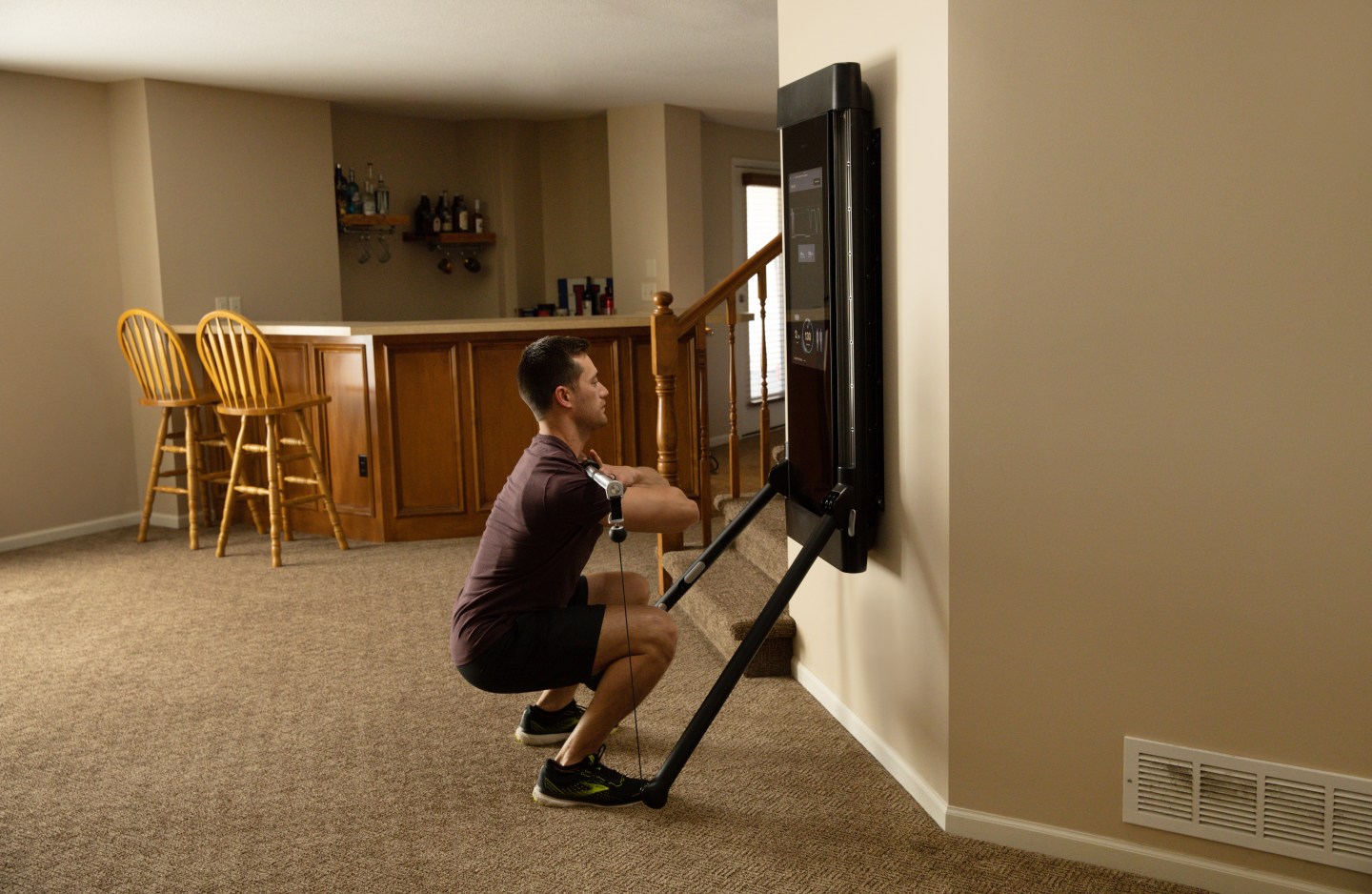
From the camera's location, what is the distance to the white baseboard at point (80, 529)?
5.79 metres

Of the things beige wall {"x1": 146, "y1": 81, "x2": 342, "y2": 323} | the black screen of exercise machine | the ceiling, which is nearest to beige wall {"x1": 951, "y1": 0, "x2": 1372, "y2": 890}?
the black screen of exercise machine

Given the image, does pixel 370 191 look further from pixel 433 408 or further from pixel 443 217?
pixel 433 408

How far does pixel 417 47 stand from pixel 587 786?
3883mm

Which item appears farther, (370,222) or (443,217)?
(443,217)

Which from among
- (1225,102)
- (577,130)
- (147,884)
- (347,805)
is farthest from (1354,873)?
(577,130)

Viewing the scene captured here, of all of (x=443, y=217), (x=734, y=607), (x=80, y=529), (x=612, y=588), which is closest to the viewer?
(x=612, y=588)

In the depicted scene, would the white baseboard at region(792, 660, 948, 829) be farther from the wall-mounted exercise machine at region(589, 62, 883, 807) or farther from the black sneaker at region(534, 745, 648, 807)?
the black sneaker at region(534, 745, 648, 807)

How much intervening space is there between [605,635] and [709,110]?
222 inches

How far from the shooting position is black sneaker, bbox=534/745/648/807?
2.65 metres

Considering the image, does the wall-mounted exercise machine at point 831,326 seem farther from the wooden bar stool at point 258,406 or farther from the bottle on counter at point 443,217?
the bottle on counter at point 443,217

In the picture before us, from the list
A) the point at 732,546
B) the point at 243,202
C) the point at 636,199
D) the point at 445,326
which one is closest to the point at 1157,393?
the point at 732,546

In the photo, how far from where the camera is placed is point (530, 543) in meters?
2.58

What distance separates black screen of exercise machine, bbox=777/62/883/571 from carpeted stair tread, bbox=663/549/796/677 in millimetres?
638

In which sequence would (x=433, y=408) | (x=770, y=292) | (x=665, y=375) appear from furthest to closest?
(x=770, y=292)
(x=433, y=408)
(x=665, y=375)
